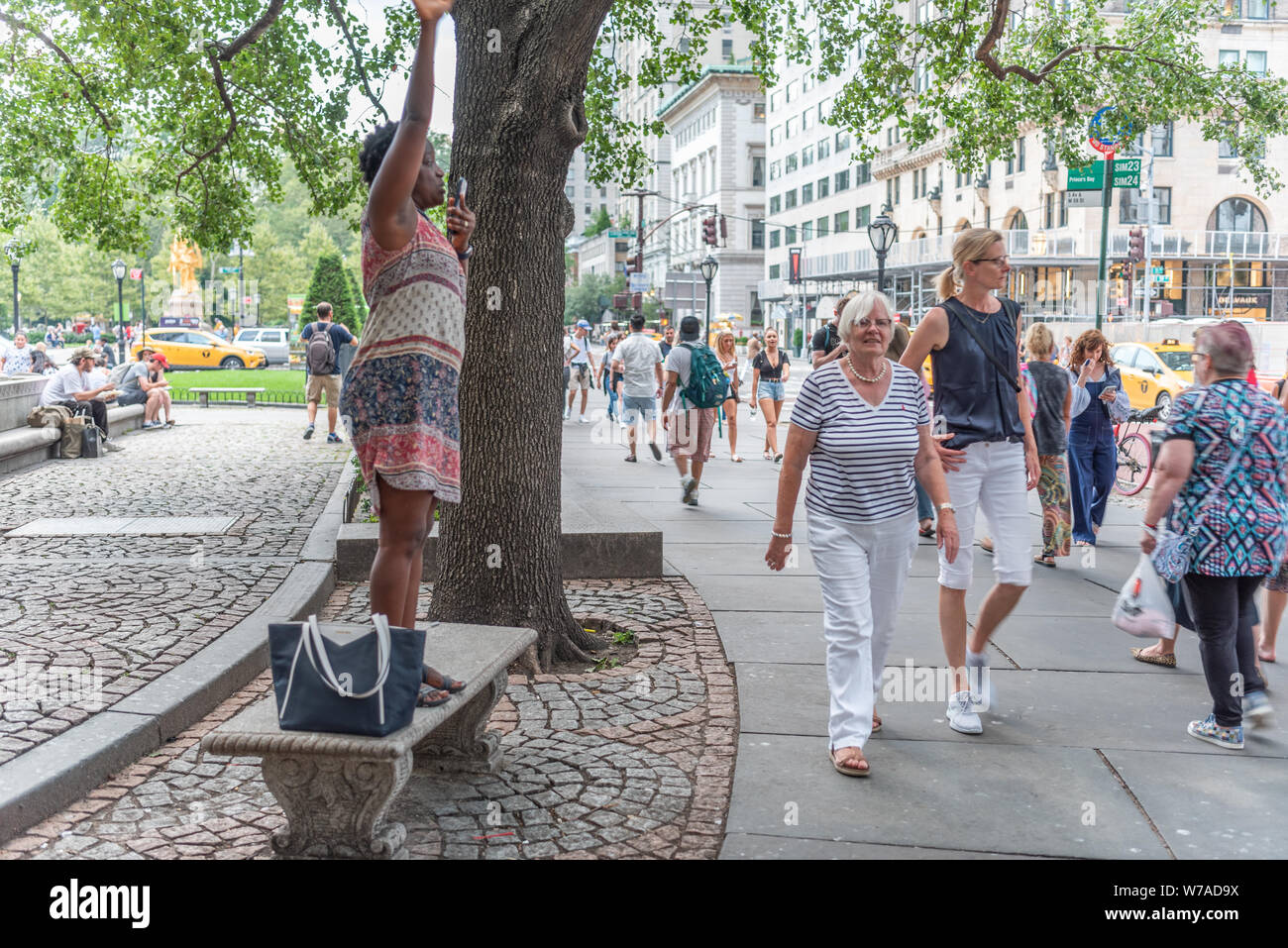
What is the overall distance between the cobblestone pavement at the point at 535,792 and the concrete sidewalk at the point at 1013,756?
19 cm

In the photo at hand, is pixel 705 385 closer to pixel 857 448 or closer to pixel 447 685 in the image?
pixel 857 448

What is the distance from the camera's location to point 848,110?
13742mm

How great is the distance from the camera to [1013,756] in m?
4.82

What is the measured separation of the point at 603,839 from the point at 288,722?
3.56ft

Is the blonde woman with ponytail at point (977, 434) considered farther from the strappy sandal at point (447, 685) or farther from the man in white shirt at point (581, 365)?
the man in white shirt at point (581, 365)

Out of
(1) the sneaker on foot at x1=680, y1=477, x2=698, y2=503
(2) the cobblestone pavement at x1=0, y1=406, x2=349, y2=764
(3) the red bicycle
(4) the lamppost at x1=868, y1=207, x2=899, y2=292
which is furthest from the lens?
(4) the lamppost at x1=868, y1=207, x2=899, y2=292

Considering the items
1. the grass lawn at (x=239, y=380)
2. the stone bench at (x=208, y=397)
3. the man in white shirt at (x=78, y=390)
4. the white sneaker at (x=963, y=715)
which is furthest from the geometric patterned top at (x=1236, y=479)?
the grass lawn at (x=239, y=380)

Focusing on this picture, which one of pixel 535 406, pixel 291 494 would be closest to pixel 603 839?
pixel 535 406

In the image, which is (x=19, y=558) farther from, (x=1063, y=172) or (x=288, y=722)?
(x=1063, y=172)

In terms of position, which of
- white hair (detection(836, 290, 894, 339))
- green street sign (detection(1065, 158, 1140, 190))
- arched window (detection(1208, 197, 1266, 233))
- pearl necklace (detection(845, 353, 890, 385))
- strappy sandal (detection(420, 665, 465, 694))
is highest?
arched window (detection(1208, 197, 1266, 233))

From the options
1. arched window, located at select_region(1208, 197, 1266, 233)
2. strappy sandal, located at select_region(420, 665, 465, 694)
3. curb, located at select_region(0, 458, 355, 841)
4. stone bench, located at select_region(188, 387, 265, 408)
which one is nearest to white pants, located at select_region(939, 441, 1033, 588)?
strappy sandal, located at select_region(420, 665, 465, 694)

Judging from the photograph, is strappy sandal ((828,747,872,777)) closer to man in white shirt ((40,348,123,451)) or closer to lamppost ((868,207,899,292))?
man in white shirt ((40,348,123,451))

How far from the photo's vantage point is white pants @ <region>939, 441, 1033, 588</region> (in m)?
5.23

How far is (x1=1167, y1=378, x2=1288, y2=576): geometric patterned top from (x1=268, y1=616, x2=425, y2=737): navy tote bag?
3.32 meters
